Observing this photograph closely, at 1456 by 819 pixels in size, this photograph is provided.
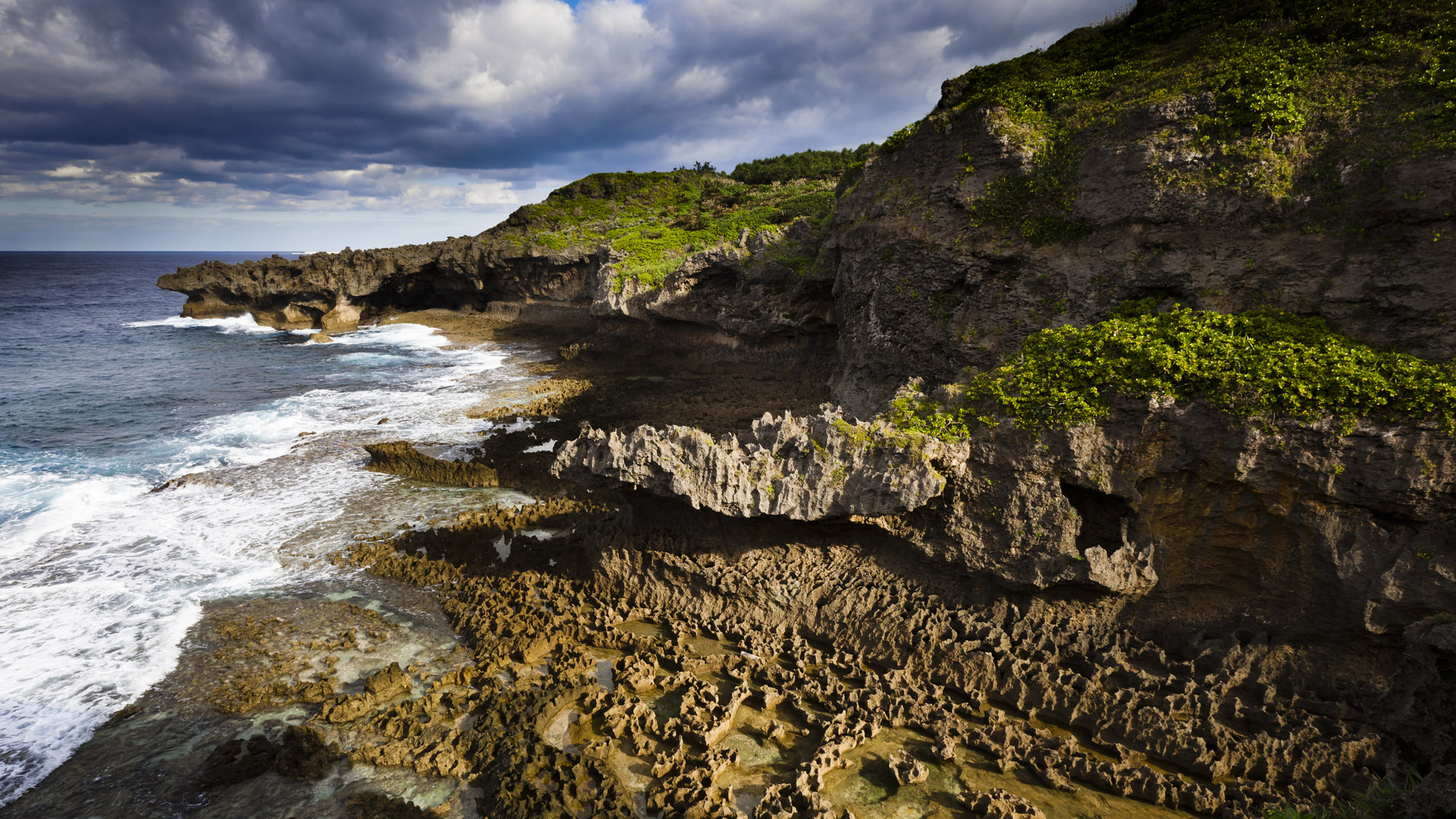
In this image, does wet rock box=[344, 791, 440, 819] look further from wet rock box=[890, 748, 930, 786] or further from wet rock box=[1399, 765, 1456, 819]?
wet rock box=[1399, 765, 1456, 819]

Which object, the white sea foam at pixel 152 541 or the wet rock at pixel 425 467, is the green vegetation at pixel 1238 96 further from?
the white sea foam at pixel 152 541

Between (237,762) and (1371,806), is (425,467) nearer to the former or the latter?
(237,762)

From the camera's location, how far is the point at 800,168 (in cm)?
6275

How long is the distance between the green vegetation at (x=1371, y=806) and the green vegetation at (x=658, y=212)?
33.9m

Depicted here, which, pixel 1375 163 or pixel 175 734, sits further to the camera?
pixel 1375 163

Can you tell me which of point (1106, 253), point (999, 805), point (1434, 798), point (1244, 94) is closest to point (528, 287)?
point (1106, 253)

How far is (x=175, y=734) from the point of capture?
10.7m

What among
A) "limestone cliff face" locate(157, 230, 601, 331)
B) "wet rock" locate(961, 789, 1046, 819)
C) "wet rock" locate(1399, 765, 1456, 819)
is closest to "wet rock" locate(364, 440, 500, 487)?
"wet rock" locate(961, 789, 1046, 819)

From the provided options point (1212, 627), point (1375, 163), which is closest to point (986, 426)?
point (1212, 627)

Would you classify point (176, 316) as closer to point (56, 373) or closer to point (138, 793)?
point (56, 373)

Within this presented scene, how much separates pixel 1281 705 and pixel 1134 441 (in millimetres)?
4328

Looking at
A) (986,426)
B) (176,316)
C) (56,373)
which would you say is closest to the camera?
(986,426)

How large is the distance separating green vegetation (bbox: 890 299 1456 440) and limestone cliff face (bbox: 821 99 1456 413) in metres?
1.58

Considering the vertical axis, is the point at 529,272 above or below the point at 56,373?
above
